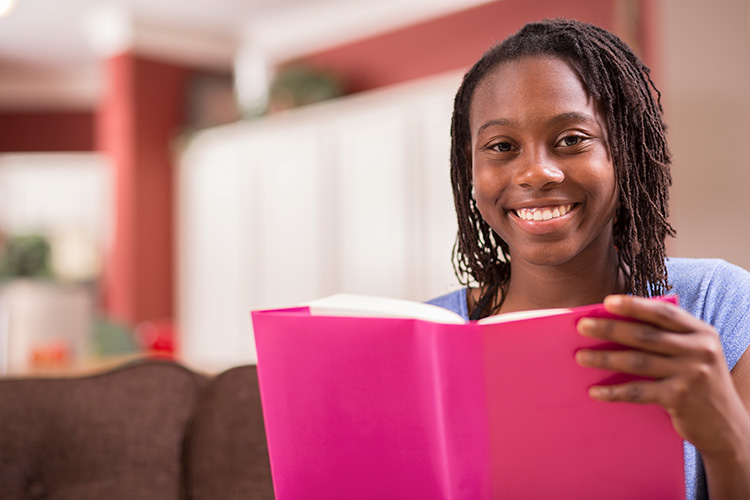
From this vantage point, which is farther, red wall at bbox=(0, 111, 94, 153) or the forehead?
red wall at bbox=(0, 111, 94, 153)

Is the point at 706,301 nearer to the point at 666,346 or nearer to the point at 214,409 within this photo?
the point at 666,346

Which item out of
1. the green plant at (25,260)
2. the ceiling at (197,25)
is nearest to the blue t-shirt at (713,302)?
the green plant at (25,260)

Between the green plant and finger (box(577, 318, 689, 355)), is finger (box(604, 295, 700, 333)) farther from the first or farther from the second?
the green plant

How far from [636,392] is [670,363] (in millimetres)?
40

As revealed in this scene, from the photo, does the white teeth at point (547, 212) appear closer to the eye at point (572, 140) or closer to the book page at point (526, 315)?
the eye at point (572, 140)

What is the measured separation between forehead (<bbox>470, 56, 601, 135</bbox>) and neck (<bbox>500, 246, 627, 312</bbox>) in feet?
0.71

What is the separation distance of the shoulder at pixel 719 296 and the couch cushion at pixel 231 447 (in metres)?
0.78

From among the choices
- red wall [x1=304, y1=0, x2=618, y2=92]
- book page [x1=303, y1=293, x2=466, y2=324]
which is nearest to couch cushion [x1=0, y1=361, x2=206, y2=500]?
book page [x1=303, y1=293, x2=466, y2=324]

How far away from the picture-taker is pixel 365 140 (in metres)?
3.83

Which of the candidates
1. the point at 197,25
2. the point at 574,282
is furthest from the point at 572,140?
the point at 197,25

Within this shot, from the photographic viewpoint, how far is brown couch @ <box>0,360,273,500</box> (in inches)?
52.0

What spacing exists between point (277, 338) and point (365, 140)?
10.3ft

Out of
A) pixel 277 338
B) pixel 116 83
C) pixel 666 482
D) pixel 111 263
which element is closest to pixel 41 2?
pixel 116 83

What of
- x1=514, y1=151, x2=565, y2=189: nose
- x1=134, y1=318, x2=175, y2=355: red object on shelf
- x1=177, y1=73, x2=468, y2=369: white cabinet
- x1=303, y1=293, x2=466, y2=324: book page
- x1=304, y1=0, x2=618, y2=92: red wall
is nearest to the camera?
x1=303, y1=293, x2=466, y2=324: book page
